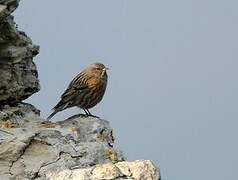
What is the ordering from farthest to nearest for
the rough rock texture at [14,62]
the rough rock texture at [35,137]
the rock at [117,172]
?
the rough rock texture at [14,62] < the rough rock texture at [35,137] < the rock at [117,172]

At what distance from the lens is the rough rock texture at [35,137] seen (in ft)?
23.3

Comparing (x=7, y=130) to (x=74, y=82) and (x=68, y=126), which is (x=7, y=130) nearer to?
(x=68, y=126)

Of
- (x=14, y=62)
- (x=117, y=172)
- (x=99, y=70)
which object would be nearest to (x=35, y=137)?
(x=14, y=62)

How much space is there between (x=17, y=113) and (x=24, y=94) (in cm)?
42

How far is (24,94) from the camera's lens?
11742 mm

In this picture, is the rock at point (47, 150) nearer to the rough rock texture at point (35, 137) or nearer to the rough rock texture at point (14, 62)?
the rough rock texture at point (35, 137)

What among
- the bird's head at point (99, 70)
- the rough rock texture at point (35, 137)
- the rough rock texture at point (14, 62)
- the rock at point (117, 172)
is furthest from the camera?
the bird's head at point (99, 70)

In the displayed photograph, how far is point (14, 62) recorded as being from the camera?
11.5m

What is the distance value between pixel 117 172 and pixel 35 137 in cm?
316

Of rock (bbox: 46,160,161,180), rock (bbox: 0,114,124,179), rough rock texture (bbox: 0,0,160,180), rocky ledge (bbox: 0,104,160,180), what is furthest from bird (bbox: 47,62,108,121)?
rock (bbox: 46,160,161,180)

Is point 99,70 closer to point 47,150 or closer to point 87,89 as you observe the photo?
point 87,89

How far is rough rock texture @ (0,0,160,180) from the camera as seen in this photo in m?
7.11

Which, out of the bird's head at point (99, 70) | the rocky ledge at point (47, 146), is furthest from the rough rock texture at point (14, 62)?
the bird's head at point (99, 70)

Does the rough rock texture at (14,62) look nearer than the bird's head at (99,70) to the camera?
Yes
